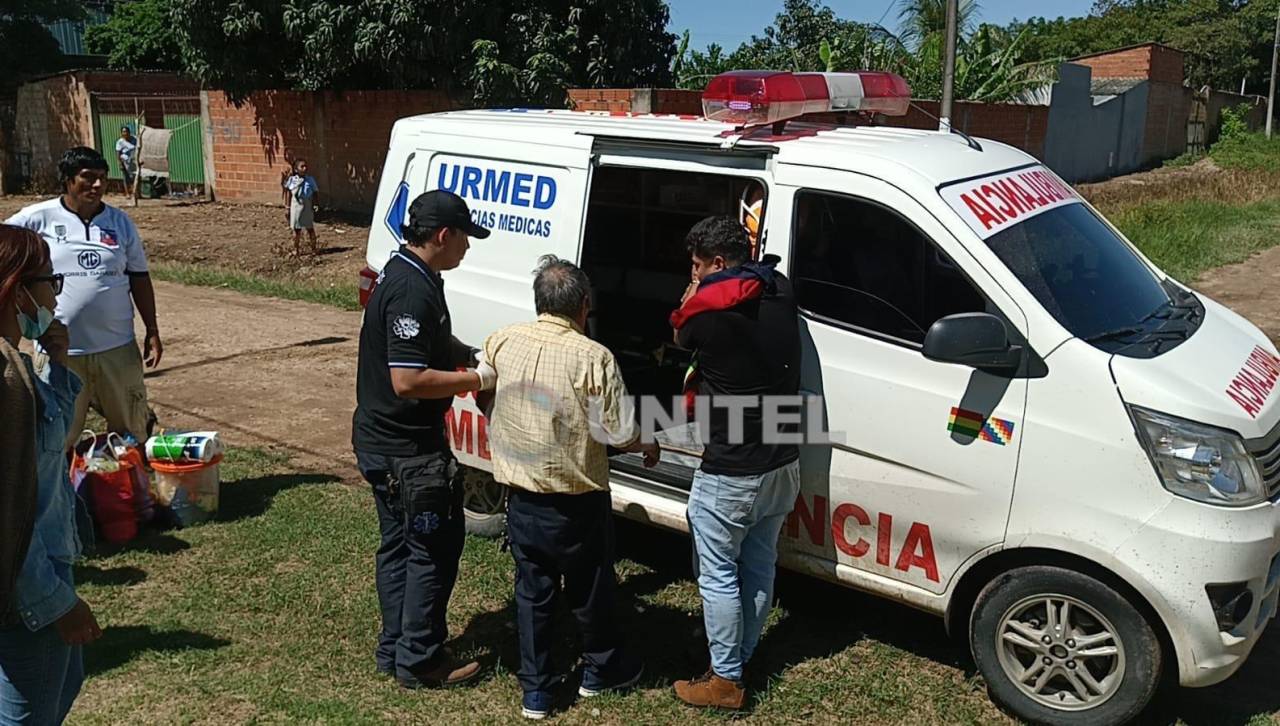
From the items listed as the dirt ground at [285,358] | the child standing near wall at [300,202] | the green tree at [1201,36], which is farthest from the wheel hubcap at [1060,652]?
the green tree at [1201,36]

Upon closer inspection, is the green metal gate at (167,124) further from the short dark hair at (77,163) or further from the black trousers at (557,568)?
the black trousers at (557,568)

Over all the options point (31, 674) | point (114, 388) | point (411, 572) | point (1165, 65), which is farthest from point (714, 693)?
point (1165, 65)

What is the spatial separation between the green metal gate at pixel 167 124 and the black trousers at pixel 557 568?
2066 cm

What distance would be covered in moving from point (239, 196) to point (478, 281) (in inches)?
719

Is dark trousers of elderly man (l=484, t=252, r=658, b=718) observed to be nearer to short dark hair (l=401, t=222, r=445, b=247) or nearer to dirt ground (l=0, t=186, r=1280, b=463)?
short dark hair (l=401, t=222, r=445, b=247)

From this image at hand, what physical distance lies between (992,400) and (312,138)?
18477mm

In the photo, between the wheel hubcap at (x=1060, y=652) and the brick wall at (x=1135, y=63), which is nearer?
the wheel hubcap at (x=1060, y=652)

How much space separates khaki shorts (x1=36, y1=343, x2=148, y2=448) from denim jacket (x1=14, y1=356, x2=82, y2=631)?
2785 mm

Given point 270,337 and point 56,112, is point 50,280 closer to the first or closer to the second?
point 270,337

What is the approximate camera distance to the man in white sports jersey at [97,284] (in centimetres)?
522

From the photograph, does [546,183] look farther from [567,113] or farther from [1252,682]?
[1252,682]

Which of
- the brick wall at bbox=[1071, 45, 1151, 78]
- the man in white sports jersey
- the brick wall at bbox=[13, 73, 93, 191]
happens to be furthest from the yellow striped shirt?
the brick wall at bbox=[1071, 45, 1151, 78]

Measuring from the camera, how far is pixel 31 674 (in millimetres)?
2758

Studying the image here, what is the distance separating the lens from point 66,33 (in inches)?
1647
